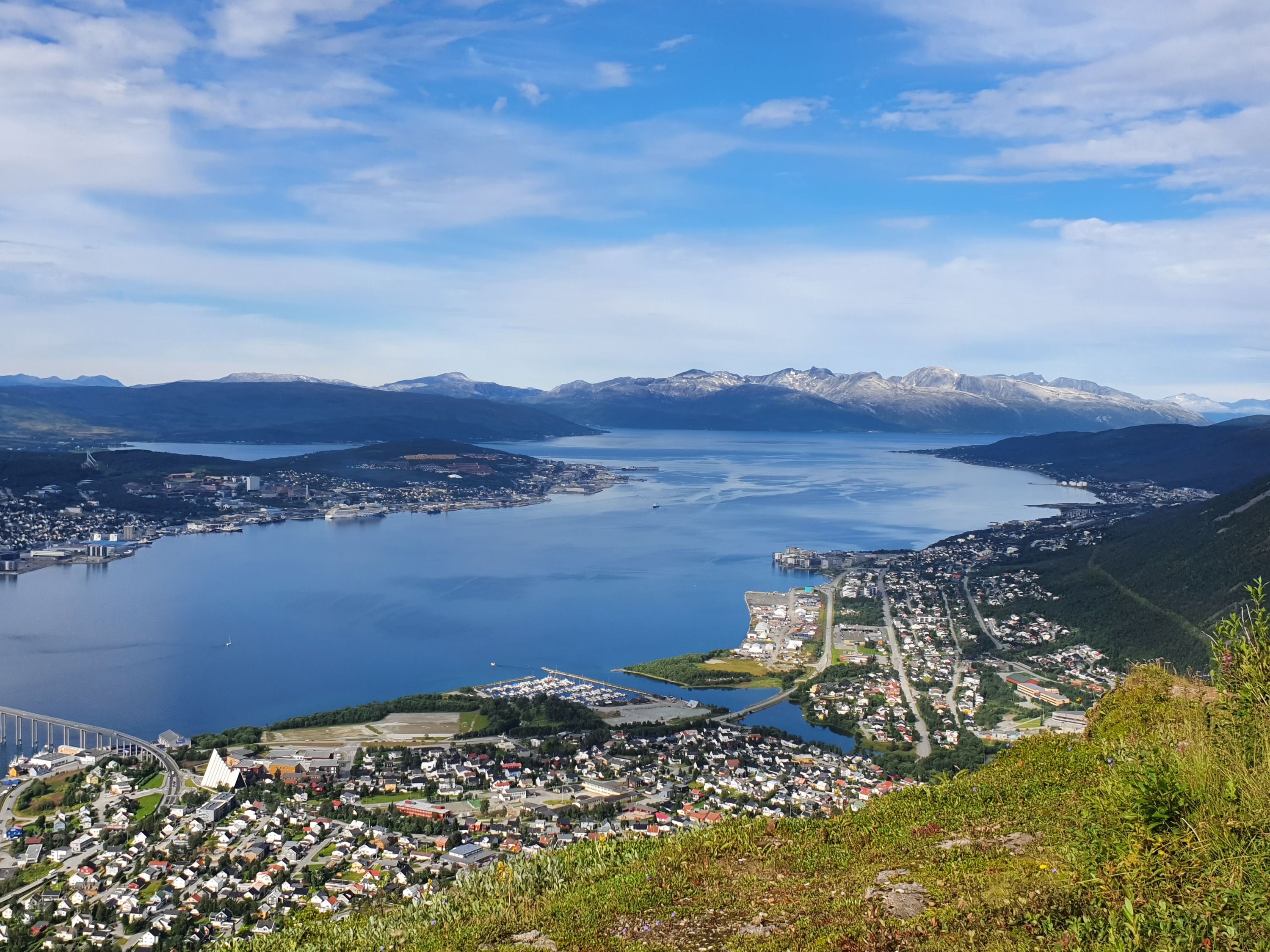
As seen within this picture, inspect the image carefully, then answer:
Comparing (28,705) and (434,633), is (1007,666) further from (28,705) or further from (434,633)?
(28,705)

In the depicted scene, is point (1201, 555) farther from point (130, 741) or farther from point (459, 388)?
point (459, 388)

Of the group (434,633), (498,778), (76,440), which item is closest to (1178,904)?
(498,778)

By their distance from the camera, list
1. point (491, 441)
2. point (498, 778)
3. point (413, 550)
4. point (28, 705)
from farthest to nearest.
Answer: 1. point (491, 441)
2. point (413, 550)
3. point (28, 705)
4. point (498, 778)

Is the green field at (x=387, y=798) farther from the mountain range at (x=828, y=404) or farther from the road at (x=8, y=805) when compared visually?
the mountain range at (x=828, y=404)

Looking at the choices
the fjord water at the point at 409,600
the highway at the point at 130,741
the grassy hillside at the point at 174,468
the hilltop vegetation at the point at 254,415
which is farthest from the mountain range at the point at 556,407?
the highway at the point at 130,741

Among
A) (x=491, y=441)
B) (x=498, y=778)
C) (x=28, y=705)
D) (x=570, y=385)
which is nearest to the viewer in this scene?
(x=498, y=778)

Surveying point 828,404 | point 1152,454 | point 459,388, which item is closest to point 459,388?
point 459,388

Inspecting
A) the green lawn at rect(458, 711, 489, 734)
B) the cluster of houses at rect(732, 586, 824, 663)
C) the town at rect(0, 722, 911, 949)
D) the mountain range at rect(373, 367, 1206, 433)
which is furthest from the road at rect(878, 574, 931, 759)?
the mountain range at rect(373, 367, 1206, 433)
